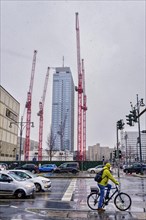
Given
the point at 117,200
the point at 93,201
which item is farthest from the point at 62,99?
the point at 117,200

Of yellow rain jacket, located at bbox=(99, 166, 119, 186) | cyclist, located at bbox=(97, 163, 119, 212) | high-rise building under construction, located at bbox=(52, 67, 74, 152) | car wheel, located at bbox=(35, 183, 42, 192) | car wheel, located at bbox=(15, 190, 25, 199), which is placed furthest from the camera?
high-rise building under construction, located at bbox=(52, 67, 74, 152)

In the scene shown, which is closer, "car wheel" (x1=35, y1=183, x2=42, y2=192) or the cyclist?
the cyclist

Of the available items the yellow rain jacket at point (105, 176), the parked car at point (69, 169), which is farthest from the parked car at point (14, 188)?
the parked car at point (69, 169)

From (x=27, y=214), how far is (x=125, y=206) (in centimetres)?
382

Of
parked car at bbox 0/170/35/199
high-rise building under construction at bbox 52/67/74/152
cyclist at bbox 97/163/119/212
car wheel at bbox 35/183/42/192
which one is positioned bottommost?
car wheel at bbox 35/183/42/192

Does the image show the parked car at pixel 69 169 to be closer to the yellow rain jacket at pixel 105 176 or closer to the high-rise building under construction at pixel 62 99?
the yellow rain jacket at pixel 105 176

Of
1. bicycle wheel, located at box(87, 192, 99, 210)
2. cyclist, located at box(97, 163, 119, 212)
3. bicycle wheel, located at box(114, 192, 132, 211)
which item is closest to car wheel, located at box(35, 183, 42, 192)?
bicycle wheel, located at box(87, 192, 99, 210)

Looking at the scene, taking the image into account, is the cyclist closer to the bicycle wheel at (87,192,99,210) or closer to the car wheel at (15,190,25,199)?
the bicycle wheel at (87,192,99,210)

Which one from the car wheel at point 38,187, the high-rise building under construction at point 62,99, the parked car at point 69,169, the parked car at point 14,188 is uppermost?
the high-rise building under construction at point 62,99

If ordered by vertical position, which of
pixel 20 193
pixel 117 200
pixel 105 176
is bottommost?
pixel 20 193

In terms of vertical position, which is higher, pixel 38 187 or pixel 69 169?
pixel 38 187

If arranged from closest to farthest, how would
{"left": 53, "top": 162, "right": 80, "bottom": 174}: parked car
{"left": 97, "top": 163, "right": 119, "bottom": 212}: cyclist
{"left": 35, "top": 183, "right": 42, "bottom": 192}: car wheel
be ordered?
1. {"left": 97, "top": 163, "right": 119, "bottom": 212}: cyclist
2. {"left": 35, "top": 183, "right": 42, "bottom": 192}: car wheel
3. {"left": 53, "top": 162, "right": 80, "bottom": 174}: parked car

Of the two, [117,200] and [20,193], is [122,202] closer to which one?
[117,200]

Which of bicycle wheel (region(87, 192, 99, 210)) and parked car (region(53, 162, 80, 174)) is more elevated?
bicycle wheel (region(87, 192, 99, 210))
